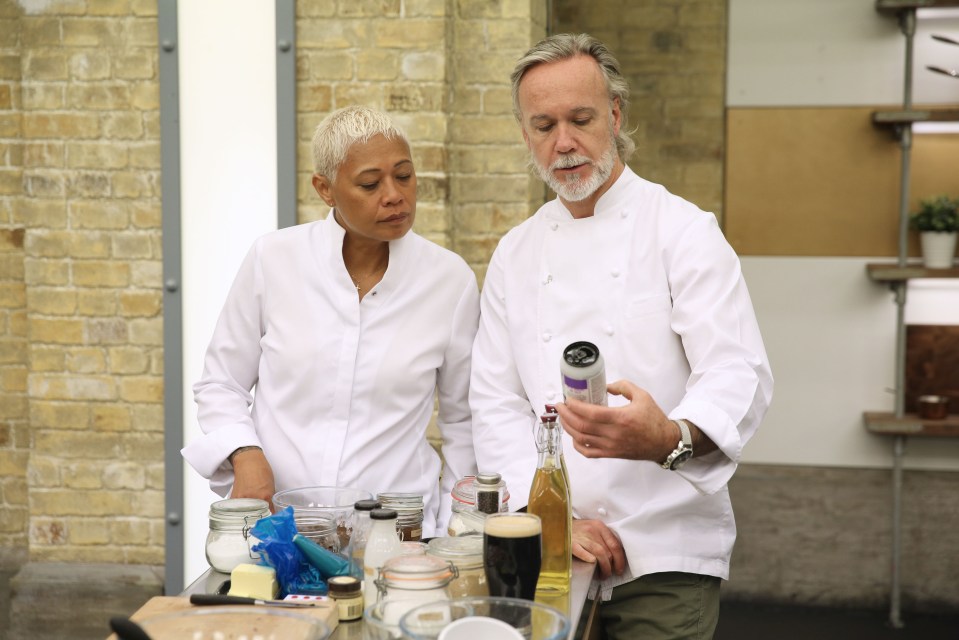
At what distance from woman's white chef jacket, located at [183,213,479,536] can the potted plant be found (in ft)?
8.50

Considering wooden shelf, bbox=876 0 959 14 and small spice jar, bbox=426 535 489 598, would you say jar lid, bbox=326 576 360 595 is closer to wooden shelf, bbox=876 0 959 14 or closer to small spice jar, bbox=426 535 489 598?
small spice jar, bbox=426 535 489 598

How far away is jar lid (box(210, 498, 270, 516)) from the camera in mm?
1762

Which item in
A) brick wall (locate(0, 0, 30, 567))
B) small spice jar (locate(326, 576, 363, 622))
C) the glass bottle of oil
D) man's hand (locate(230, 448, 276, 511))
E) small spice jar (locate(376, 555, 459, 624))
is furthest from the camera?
brick wall (locate(0, 0, 30, 567))

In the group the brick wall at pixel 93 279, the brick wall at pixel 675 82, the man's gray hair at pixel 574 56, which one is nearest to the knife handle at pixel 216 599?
the man's gray hair at pixel 574 56

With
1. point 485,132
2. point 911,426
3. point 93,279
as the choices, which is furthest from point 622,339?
point 911,426

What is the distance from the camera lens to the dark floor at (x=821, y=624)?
412 cm

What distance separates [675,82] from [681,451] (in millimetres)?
3035

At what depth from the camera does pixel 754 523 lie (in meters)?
4.45

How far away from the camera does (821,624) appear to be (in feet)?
13.9

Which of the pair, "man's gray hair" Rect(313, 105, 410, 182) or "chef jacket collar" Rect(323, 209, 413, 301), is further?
"chef jacket collar" Rect(323, 209, 413, 301)

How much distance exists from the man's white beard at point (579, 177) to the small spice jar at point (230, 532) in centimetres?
80

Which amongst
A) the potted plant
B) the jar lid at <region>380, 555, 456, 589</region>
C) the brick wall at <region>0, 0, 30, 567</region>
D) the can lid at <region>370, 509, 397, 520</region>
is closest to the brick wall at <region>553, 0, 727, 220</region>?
the potted plant

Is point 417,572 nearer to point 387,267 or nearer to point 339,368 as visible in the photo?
point 339,368

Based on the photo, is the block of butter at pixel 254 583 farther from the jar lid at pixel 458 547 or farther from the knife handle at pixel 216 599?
the jar lid at pixel 458 547
